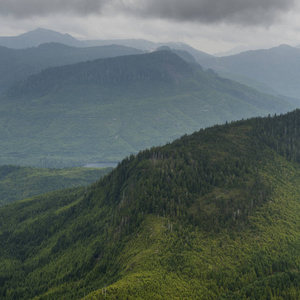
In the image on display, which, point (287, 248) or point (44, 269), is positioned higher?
point (287, 248)

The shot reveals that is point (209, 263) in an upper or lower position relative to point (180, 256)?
lower

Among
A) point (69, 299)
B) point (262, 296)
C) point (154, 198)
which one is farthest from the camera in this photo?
point (154, 198)

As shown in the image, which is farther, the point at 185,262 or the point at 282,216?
the point at 282,216

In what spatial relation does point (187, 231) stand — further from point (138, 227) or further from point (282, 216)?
point (282, 216)

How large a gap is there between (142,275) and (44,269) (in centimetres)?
9171

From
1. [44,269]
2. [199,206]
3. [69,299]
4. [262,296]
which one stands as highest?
[199,206]

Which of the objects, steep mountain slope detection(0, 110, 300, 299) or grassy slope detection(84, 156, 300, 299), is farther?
steep mountain slope detection(0, 110, 300, 299)

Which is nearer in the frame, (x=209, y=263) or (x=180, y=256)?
(x=209, y=263)

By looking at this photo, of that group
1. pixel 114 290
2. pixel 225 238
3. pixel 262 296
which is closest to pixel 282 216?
pixel 225 238

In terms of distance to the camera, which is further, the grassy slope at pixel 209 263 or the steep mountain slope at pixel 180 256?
the steep mountain slope at pixel 180 256

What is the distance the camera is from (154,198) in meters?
189

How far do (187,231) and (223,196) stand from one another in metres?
41.8

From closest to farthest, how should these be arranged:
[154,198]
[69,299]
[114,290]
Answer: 1. [114,290]
2. [69,299]
3. [154,198]

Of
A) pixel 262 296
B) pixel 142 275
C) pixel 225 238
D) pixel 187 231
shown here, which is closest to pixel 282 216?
pixel 225 238
